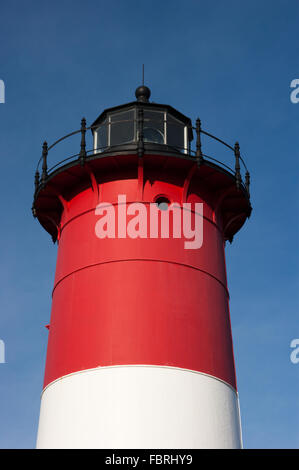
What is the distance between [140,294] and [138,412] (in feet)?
9.20

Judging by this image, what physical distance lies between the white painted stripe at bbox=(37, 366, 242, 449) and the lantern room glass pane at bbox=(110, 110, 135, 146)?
6810 mm

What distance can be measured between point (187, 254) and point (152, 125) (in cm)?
427

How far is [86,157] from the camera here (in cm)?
1566

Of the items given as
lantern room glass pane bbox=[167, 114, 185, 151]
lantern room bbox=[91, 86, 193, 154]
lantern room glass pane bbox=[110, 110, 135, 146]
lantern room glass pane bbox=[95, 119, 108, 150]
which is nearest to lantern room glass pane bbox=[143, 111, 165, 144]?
lantern room bbox=[91, 86, 193, 154]

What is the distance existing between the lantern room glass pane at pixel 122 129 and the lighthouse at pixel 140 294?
0.03m

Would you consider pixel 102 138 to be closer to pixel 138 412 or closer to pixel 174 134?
pixel 174 134

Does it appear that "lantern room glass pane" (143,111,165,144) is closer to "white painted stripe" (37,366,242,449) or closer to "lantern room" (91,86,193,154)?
"lantern room" (91,86,193,154)

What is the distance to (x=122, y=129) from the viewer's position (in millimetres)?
17625

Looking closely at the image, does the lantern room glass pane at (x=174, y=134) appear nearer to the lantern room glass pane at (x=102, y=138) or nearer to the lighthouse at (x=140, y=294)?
the lighthouse at (x=140, y=294)

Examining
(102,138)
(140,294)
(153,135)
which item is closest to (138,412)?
(140,294)

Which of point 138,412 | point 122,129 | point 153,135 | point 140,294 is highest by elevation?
point 122,129

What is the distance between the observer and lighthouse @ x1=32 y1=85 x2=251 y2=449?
13383 millimetres

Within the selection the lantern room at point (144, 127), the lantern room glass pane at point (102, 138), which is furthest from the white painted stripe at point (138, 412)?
the lantern room glass pane at point (102, 138)

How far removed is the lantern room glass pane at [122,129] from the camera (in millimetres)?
17438
